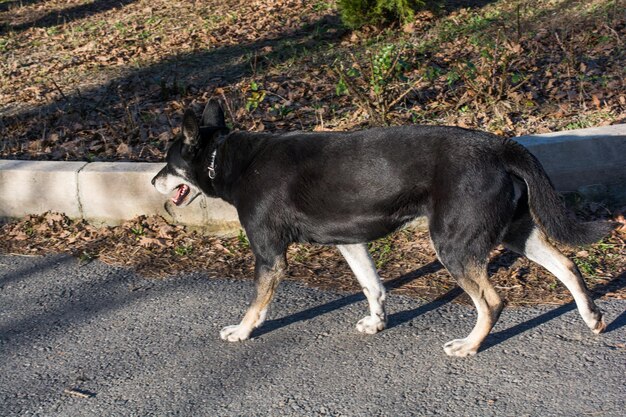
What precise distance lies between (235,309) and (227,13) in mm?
7842

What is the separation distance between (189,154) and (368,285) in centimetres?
139

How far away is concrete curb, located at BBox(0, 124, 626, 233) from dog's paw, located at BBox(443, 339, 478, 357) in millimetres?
2232

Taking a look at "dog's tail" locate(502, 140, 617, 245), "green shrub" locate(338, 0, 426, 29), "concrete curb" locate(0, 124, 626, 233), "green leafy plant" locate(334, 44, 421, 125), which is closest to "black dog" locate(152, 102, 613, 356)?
"dog's tail" locate(502, 140, 617, 245)

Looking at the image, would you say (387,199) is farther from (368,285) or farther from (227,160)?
(227,160)

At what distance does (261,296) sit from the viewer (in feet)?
16.1

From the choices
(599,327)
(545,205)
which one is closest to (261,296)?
(545,205)

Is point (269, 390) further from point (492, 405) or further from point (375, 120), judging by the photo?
point (375, 120)

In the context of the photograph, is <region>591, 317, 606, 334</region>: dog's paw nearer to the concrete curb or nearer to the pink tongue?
the concrete curb

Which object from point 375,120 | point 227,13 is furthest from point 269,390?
point 227,13

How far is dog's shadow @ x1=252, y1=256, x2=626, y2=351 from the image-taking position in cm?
475

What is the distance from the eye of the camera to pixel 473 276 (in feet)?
14.6

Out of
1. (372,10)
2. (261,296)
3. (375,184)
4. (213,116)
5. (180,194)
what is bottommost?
(261,296)

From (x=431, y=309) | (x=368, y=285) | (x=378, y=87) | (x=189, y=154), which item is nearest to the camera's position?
(x=368, y=285)

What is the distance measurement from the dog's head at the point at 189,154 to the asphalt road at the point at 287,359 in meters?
0.72
